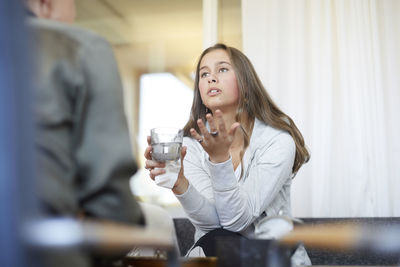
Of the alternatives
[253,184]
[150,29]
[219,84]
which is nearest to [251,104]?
[219,84]

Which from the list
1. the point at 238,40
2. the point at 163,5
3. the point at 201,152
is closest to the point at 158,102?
the point at 163,5

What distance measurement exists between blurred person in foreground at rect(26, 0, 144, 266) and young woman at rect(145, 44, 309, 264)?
0.58m

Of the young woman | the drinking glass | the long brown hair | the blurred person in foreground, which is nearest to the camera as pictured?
the blurred person in foreground

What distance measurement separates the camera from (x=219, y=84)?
1963 millimetres

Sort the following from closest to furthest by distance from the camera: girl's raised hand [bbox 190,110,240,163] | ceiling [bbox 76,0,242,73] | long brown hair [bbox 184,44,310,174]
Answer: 1. girl's raised hand [bbox 190,110,240,163]
2. long brown hair [bbox 184,44,310,174]
3. ceiling [bbox 76,0,242,73]

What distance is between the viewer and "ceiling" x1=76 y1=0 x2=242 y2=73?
3.81 m

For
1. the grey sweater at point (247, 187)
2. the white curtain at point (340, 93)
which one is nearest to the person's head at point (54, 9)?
the grey sweater at point (247, 187)

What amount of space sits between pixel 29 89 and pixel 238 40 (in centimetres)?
305

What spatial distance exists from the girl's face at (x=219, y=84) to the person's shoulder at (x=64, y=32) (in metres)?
1.14

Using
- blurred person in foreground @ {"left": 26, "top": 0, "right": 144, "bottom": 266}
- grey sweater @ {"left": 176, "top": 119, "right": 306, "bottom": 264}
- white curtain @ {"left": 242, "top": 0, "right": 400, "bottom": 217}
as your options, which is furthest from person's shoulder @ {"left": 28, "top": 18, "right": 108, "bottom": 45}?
white curtain @ {"left": 242, "top": 0, "right": 400, "bottom": 217}

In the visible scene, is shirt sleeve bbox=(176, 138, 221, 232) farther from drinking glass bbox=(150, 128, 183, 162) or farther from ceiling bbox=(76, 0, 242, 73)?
ceiling bbox=(76, 0, 242, 73)

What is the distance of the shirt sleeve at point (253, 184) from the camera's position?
1.58 m

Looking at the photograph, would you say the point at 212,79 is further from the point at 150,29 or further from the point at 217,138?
the point at 150,29

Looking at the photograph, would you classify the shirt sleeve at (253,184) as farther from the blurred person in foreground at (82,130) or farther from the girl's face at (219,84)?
the blurred person in foreground at (82,130)
